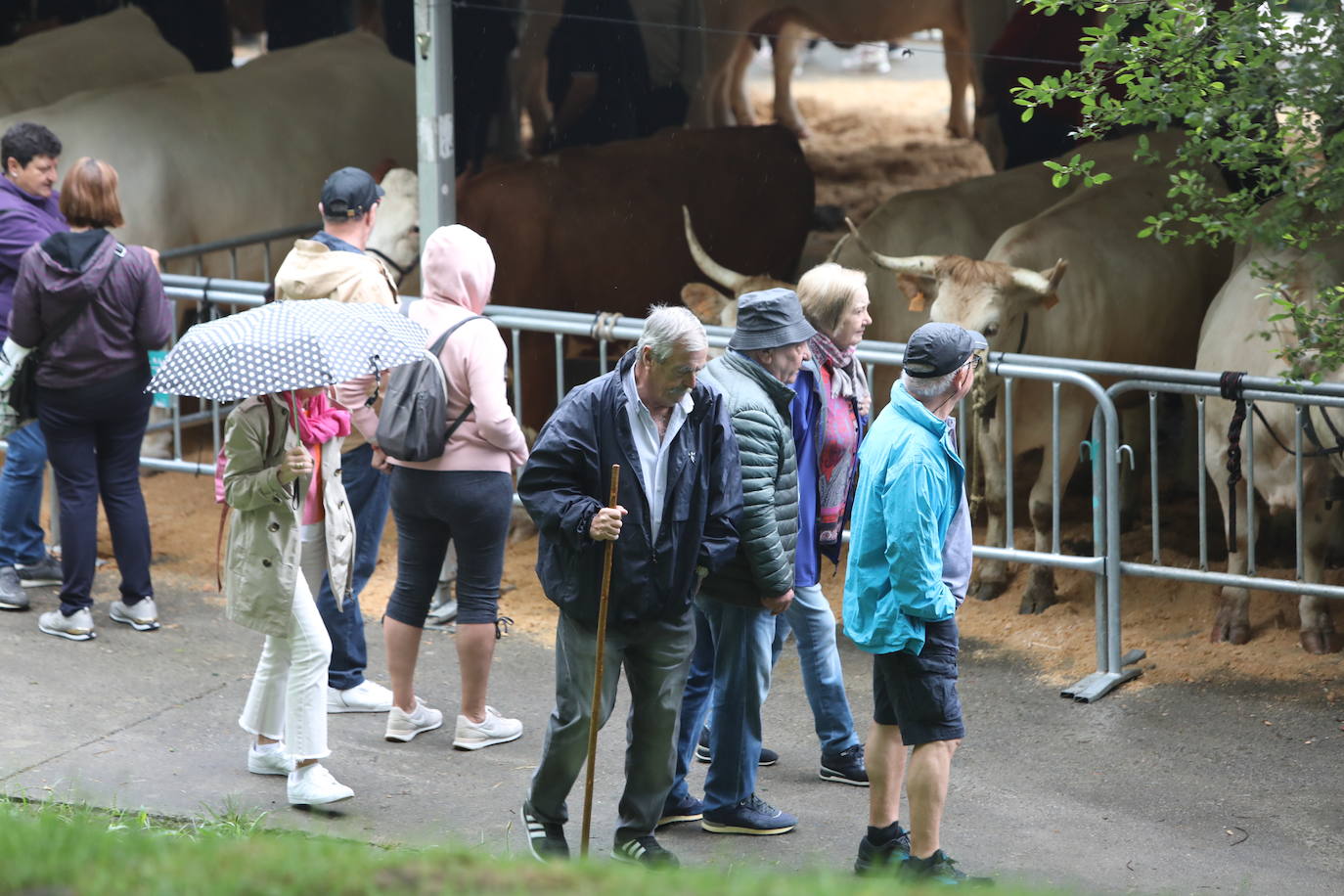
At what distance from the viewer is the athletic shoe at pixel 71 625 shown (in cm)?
665

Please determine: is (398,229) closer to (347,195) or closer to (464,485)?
(347,195)

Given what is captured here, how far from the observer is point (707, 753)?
572 cm

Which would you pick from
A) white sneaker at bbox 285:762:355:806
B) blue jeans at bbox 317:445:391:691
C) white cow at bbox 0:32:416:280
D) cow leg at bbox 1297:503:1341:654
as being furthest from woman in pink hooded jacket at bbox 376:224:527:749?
white cow at bbox 0:32:416:280

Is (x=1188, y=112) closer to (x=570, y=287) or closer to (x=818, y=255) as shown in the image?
(x=570, y=287)

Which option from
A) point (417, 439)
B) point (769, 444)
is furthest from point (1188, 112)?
point (417, 439)

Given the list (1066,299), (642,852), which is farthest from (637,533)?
(1066,299)

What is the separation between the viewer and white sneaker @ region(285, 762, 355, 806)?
5125 millimetres

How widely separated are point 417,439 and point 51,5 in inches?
396

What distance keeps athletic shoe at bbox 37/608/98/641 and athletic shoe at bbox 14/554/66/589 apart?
25.1 inches

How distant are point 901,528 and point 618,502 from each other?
2.38 ft

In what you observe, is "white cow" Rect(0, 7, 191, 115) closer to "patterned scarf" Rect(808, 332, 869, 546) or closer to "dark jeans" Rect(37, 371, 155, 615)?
"dark jeans" Rect(37, 371, 155, 615)

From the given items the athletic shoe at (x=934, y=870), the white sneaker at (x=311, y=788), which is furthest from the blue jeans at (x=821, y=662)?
the white sneaker at (x=311, y=788)

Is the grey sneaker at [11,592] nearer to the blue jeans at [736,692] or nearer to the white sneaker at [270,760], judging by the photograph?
the white sneaker at [270,760]

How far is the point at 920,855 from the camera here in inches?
178
